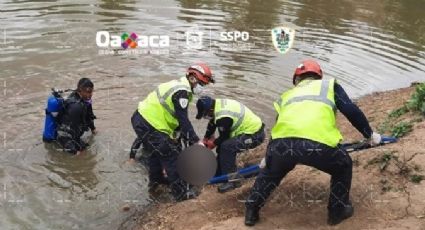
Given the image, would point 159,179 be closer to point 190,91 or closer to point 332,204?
point 190,91

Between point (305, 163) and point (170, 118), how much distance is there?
2348 millimetres

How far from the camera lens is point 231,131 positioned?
25.6 feet

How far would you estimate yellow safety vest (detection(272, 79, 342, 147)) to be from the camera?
556 cm

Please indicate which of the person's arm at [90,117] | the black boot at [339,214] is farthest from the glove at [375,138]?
the person's arm at [90,117]

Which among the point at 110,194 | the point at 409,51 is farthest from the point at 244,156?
the point at 409,51

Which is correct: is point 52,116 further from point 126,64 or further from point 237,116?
point 126,64

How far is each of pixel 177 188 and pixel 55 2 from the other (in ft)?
42.0

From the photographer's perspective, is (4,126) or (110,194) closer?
(110,194)

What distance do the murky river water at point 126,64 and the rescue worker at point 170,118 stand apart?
0.81 m

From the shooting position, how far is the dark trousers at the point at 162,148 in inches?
293

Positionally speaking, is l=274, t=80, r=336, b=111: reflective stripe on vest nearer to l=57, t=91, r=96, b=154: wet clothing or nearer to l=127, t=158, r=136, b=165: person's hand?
l=127, t=158, r=136, b=165: person's hand

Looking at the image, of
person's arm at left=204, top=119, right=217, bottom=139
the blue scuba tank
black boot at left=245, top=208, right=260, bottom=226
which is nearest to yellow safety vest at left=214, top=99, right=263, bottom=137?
person's arm at left=204, top=119, right=217, bottom=139

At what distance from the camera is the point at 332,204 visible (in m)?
5.94

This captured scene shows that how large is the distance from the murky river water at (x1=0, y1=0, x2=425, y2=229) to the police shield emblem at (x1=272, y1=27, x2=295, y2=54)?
0.86 ft
